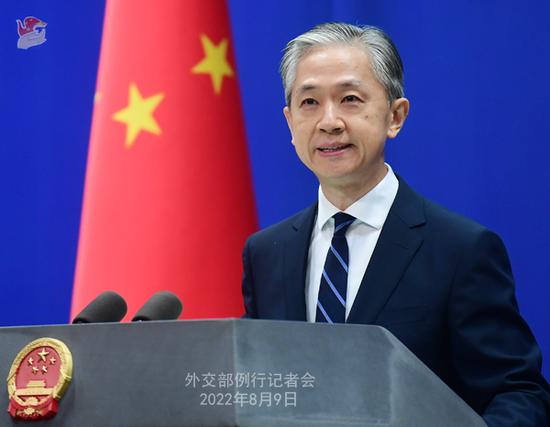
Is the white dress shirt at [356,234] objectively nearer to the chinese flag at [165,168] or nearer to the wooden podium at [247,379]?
the wooden podium at [247,379]

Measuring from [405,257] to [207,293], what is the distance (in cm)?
103

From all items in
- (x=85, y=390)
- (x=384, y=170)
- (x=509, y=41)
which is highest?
(x=509, y=41)

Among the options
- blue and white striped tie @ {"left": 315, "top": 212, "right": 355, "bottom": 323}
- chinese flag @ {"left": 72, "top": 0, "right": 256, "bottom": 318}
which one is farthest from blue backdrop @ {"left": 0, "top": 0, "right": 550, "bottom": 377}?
blue and white striped tie @ {"left": 315, "top": 212, "right": 355, "bottom": 323}

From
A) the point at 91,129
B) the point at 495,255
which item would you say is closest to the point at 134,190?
the point at 91,129

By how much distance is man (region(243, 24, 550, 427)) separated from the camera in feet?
4.55

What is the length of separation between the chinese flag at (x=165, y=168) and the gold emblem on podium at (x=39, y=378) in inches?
50.1

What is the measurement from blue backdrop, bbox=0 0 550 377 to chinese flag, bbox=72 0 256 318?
128 mm

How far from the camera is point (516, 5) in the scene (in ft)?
7.16

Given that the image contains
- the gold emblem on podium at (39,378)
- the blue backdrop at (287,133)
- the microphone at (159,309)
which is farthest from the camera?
the blue backdrop at (287,133)

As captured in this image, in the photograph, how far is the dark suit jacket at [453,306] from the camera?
4.42ft

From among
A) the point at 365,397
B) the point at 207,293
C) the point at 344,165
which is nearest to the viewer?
the point at 365,397

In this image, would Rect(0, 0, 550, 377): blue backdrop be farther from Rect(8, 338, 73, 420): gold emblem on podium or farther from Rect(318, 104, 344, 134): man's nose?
Rect(8, 338, 73, 420): gold emblem on podium

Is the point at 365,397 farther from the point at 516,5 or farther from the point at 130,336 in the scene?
the point at 516,5

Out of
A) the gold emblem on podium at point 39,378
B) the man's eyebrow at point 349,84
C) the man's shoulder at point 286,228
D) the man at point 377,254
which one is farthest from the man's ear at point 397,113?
the gold emblem on podium at point 39,378
